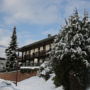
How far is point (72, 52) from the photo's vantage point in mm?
20781

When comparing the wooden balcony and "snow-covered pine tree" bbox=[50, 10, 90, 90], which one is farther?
the wooden balcony

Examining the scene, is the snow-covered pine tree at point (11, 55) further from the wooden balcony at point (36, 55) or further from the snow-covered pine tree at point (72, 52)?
the snow-covered pine tree at point (72, 52)

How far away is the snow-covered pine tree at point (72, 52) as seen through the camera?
20.7 m

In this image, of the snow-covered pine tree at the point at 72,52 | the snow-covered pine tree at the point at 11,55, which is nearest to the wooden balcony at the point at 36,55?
the snow-covered pine tree at the point at 11,55

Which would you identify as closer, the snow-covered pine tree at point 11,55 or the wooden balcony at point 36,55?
the wooden balcony at point 36,55

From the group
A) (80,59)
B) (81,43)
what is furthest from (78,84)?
(81,43)

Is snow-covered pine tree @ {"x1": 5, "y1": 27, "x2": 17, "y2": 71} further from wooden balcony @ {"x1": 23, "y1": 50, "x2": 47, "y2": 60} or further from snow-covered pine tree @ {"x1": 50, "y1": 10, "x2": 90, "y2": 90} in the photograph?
snow-covered pine tree @ {"x1": 50, "y1": 10, "x2": 90, "y2": 90}

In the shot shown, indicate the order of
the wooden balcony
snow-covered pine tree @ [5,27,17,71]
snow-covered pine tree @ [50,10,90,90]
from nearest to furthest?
snow-covered pine tree @ [50,10,90,90], the wooden balcony, snow-covered pine tree @ [5,27,17,71]

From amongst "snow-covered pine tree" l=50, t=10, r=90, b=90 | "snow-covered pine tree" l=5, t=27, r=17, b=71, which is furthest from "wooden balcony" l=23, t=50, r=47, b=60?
"snow-covered pine tree" l=50, t=10, r=90, b=90

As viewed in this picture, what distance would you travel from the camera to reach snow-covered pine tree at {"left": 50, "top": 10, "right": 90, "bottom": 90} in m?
20.7

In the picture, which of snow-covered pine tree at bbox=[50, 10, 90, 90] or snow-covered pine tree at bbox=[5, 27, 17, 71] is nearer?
snow-covered pine tree at bbox=[50, 10, 90, 90]

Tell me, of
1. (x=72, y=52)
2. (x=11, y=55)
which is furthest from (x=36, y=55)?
(x=72, y=52)

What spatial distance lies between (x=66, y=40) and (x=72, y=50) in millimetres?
1436

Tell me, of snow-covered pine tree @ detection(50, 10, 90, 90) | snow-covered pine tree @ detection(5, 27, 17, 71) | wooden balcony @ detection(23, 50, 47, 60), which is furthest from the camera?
snow-covered pine tree @ detection(5, 27, 17, 71)
